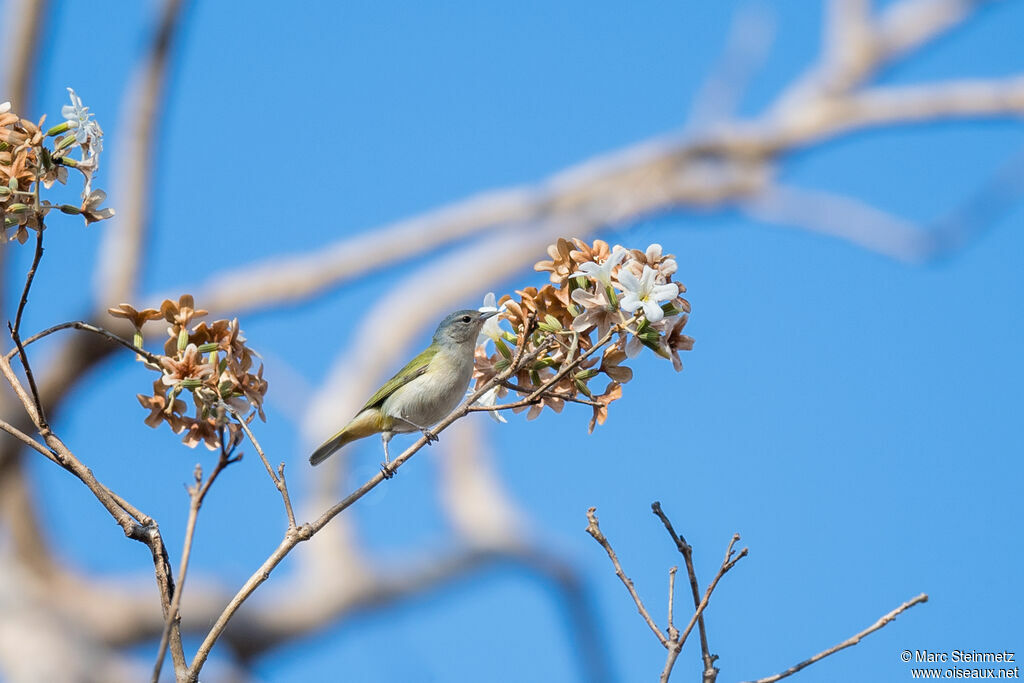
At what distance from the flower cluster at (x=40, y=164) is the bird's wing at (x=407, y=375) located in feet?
5.45

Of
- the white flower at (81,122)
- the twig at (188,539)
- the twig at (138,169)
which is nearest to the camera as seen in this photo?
the twig at (188,539)

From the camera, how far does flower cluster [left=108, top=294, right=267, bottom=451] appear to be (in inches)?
89.7

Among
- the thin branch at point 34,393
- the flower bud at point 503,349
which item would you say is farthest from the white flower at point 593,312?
the thin branch at point 34,393

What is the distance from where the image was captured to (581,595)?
1670 cm

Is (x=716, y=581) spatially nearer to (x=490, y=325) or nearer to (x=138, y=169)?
(x=490, y=325)

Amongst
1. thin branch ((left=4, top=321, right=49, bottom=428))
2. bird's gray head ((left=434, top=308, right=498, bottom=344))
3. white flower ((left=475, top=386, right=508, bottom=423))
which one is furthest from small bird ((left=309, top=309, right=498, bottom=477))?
thin branch ((left=4, top=321, right=49, bottom=428))

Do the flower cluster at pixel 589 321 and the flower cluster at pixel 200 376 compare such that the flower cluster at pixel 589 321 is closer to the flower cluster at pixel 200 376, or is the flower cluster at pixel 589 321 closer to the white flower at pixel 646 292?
the white flower at pixel 646 292

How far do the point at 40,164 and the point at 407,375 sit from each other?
184cm

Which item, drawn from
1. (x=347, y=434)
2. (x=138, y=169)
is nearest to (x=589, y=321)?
(x=347, y=434)

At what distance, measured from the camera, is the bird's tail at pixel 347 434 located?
379cm

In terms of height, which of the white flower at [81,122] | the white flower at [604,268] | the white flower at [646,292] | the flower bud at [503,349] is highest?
the white flower at [81,122]

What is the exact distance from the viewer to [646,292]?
2121 millimetres

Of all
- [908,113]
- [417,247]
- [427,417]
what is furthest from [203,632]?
[908,113]

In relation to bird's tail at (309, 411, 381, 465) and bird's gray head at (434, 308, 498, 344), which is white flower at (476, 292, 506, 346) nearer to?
bird's gray head at (434, 308, 498, 344)
